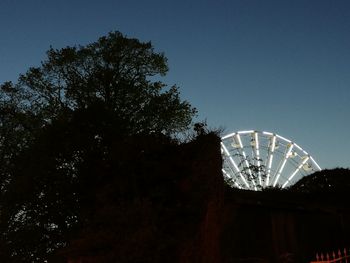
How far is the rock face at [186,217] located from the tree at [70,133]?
0.89 metres

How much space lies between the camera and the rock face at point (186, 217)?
12.4 metres

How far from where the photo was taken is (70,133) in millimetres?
21094

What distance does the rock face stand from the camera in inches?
489

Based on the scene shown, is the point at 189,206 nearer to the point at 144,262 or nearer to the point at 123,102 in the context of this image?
the point at 144,262

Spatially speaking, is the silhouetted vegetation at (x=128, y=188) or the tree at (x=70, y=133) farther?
the tree at (x=70, y=133)

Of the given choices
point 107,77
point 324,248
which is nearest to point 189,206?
point 324,248

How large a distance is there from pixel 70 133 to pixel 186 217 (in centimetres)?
976

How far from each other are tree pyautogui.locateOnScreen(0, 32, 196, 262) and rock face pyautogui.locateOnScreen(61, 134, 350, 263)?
0.89 meters

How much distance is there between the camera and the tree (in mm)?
19991

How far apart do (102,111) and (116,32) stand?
7.40m

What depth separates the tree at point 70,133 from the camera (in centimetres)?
1999

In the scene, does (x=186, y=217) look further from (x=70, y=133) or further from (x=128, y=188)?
(x=70, y=133)

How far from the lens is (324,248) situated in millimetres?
16234

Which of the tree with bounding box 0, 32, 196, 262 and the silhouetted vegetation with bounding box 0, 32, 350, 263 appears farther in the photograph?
the tree with bounding box 0, 32, 196, 262
